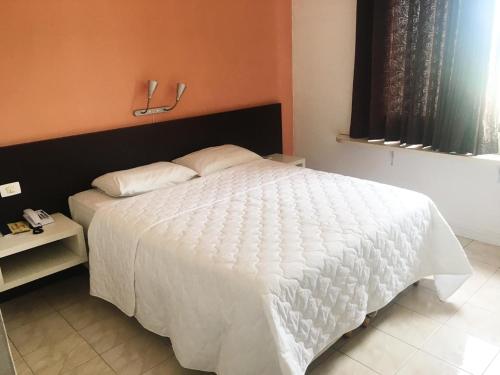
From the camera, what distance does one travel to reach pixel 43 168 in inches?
101

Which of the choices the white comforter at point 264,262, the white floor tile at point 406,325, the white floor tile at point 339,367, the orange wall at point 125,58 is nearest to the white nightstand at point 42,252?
the white comforter at point 264,262

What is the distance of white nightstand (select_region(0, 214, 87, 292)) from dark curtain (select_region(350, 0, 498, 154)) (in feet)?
7.50

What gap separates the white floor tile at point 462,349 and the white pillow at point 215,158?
1721mm

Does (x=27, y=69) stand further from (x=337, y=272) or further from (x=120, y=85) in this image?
(x=337, y=272)

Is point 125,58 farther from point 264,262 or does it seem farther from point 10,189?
point 264,262

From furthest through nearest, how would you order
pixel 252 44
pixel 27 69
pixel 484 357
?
pixel 252 44, pixel 27 69, pixel 484 357

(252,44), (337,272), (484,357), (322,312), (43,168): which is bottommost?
(484,357)

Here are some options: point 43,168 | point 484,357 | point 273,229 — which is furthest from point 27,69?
point 484,357

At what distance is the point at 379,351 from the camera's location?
203 centimetres

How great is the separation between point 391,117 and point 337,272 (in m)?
1.83

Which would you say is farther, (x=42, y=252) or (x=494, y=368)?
(x=42, y=252)

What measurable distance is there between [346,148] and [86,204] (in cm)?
221

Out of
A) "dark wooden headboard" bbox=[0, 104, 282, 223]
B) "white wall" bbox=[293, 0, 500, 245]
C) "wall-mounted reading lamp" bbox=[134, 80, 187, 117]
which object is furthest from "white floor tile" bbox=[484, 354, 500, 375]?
"wall-mounted reading lamp" bbox=[134, 80, 187, 117]

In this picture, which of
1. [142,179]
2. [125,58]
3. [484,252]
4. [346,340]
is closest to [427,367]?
[346,340]
